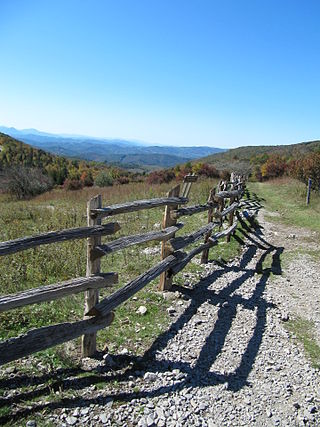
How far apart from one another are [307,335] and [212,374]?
209cm

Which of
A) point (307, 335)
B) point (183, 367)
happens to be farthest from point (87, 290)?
point (307, 335)

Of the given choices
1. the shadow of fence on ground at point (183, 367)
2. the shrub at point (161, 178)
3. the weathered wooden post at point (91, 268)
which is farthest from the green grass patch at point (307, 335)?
the shrub at point (161, 178)

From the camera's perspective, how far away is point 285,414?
341 cm

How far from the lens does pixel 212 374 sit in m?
3.99

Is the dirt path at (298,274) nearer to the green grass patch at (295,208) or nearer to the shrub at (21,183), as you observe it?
the green grass patch at (295,208)

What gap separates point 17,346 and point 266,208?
51.1 ft

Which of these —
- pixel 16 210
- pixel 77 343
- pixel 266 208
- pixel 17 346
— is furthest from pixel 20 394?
pixel 266 208

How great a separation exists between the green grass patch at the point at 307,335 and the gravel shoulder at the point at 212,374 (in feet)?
0.38

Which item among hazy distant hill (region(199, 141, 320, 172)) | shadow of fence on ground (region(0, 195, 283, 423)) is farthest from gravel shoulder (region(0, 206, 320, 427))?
hazy distant hill (region(199, 141, 320, 172))

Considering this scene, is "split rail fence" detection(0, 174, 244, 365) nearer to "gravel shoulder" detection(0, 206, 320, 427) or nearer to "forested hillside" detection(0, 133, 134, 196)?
"gravel shoulder" detection(0, 206, 320, 427)

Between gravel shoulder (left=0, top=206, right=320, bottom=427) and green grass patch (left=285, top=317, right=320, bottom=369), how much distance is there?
12 cm

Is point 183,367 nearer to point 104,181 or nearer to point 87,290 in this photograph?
point 87,290

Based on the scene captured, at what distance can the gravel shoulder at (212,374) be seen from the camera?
10.8 feet

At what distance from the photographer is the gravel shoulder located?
10.8ft
